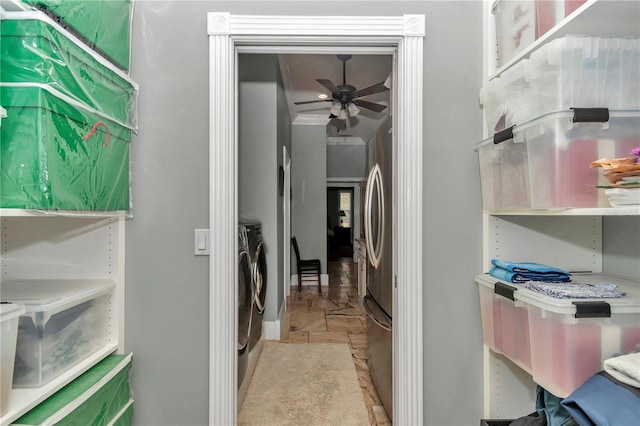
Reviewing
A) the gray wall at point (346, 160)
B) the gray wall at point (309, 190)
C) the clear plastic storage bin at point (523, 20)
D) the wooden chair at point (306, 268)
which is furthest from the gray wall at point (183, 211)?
the gray wall at point (346, 160)

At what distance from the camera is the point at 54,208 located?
1.06m

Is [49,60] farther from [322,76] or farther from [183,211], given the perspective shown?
[322,76]

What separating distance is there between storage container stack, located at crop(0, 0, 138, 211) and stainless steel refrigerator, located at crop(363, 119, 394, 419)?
1341mm

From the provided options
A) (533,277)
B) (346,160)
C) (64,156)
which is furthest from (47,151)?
(346,160)

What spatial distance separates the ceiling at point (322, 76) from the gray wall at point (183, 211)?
6.03ft

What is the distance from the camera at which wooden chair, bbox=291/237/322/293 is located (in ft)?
19.0

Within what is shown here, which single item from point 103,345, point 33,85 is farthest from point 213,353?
point 33,85

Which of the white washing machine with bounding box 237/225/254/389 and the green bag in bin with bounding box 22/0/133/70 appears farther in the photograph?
the white washing machine with bounding box 237/225/254/389

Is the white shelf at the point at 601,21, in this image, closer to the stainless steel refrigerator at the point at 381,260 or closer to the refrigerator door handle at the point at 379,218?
the stainless steel refrigerator at the point at 381,260

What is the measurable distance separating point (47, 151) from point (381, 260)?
165 centimetres

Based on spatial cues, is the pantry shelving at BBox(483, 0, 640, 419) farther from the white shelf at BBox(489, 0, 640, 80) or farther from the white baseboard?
the white baseboard

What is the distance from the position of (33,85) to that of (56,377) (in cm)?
97

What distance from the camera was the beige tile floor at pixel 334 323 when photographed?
2.42m

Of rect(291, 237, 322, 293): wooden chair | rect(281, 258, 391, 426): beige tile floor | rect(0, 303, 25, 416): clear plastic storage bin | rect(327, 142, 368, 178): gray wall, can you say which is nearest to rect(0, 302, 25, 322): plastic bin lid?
rect(0, 303, 25, 416): clear plastic storage bin
